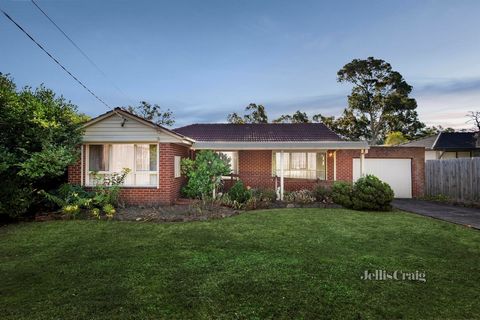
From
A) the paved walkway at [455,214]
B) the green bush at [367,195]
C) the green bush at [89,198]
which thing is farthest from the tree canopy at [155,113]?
the paved walkway at [455,214]

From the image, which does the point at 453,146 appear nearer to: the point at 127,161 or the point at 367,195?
the point at 367,195

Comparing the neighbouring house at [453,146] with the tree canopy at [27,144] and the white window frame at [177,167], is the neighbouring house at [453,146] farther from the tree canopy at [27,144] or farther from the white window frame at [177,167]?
the tree canopy at [27,144]

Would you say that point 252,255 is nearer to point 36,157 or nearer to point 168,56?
point 36,157

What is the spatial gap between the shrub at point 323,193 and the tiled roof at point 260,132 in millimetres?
4577

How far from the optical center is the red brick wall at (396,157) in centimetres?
1589

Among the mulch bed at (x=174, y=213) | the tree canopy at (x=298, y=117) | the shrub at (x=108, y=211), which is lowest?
the mulch bed at (x=174, y=213)

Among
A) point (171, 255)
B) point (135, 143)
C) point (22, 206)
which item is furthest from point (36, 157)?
point (171, 255)

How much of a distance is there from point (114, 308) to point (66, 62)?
37.5ft

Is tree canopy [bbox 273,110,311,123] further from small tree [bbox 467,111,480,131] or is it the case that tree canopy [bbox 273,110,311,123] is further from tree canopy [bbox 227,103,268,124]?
small tree [bbox 467,111,480,131]

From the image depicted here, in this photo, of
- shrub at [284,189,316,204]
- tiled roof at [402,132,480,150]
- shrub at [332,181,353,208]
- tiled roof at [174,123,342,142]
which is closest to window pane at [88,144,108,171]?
tiled roof at [174,123,342,142]

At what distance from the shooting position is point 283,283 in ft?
13.5

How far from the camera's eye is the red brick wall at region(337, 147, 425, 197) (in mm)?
15891

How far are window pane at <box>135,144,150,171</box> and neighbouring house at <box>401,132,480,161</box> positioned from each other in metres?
21.1

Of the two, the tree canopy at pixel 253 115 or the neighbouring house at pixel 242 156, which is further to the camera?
the tree canopy at pixel 253 115
